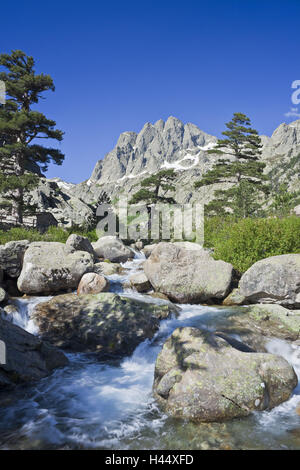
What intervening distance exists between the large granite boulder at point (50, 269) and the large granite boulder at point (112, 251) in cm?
711

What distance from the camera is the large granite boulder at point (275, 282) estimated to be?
36.0 ft

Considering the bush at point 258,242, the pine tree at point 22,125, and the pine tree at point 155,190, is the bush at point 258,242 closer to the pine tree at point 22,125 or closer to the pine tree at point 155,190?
the pine tree at point 22,125

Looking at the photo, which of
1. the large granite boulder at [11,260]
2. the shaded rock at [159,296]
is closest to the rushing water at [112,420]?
the shaded rock at [159,296]

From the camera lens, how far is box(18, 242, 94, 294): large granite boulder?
40.8 feet

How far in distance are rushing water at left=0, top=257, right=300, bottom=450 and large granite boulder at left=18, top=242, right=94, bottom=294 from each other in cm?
561

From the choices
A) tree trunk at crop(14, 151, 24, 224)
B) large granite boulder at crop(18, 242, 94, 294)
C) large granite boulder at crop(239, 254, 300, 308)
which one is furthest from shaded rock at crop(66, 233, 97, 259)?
large granite boulder at crop(239, 254, 300, 308)

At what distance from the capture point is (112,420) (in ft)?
17.6

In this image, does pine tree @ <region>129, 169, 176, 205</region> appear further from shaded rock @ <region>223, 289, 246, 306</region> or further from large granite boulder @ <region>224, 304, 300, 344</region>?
large granite boulder @ <region>224, 304, 300, 344</region>

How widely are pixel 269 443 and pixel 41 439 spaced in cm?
380

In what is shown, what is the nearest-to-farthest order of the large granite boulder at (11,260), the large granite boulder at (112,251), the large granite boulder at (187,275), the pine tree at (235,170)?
the large granite boulder at (187,275)
the large granite boulder at (11,260)
the large granite boulder at (112,251)
the pine tree at (235,170)

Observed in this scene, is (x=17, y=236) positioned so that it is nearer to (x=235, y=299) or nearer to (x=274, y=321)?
(x=235, y=299)

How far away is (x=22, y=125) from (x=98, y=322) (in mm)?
21442

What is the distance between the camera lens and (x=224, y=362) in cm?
583
